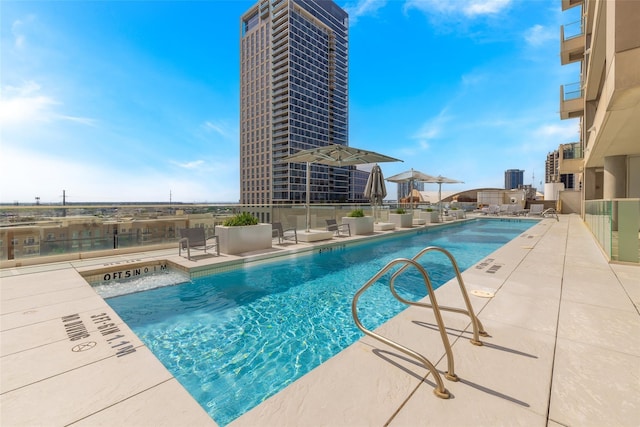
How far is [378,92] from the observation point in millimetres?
38812

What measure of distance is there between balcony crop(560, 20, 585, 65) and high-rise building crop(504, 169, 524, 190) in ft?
483

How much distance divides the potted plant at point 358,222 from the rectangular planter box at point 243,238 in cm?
386

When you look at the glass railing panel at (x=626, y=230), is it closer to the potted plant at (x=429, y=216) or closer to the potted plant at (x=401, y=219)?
the potted plant at (x=401, y=219)

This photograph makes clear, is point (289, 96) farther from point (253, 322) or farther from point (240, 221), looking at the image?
point (253, 322)

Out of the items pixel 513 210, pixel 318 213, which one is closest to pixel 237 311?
pixel 318 213

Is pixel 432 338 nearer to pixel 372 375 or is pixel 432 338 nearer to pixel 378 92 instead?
pixel 372 375

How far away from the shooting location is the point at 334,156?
10.3 meters

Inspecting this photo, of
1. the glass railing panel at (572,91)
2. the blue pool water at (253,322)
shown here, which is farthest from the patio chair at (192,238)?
the glass railing panel at (572,91)

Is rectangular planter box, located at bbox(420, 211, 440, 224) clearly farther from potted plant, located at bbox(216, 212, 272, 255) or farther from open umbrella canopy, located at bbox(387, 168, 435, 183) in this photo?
potted plant, located at bbox(216, 212, 272, 255)

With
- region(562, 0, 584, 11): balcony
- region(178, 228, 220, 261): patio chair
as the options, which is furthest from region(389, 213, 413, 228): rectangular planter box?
region(562, 0, 584, 11): balcony

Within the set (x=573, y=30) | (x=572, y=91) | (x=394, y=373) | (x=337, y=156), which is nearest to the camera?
(x=394, y=373)

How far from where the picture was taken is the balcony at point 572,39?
57.1 feet

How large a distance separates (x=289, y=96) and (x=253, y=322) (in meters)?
70.3

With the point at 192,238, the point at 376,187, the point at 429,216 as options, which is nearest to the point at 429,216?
the point at 429,216
